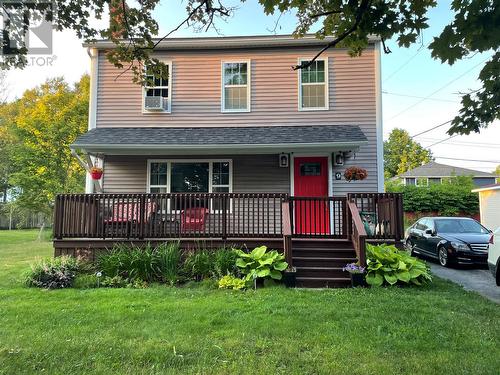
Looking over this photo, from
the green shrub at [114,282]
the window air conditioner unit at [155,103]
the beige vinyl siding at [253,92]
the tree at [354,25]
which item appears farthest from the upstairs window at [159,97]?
the tree at [354,25]

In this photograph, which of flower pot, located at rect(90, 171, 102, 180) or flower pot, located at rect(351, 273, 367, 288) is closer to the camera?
flower pot, located at rect(351, 273, 367, 288)

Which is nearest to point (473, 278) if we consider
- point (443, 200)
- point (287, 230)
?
point (287, 230)

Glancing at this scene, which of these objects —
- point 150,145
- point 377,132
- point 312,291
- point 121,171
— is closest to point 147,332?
point 312,291

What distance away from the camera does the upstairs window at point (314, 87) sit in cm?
1058

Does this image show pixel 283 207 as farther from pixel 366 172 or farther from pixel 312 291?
pixel 366 172

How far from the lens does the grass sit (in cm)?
343

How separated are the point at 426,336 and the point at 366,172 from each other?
6.25 meters

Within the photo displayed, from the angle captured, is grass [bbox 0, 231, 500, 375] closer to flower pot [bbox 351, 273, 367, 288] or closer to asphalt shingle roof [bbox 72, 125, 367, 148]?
flower pot [bbox 351, 273, 367, 288]

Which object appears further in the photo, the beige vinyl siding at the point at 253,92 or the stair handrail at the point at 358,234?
the beige vinyl siding at the point at 253,92

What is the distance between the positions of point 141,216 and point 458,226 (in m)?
8.70

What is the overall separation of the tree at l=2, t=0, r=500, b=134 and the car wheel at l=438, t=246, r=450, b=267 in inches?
258

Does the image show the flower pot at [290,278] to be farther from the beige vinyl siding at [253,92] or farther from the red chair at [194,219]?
the beige vinyl siding at [253,92]

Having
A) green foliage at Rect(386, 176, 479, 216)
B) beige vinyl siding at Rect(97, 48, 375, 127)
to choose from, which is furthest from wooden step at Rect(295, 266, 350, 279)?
green foliage at Rect(386, 176, 479, 216)

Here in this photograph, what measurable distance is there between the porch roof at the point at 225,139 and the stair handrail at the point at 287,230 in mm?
1863
